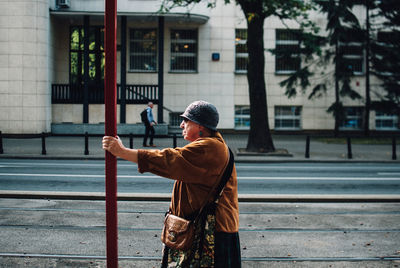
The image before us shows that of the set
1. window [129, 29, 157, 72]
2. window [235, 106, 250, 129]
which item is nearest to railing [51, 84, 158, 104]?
window [129, 29, 157, 72]

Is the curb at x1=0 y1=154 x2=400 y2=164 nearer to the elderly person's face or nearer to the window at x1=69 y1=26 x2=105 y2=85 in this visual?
the window at x1=69 y1=26 x2=105 y2=85

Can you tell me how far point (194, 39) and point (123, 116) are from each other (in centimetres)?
638

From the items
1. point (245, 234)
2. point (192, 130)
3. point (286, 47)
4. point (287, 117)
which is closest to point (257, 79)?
point (286, 47)

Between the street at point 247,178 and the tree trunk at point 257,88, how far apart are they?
93.7 inches

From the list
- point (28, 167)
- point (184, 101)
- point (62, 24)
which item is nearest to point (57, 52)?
point (62, 24)

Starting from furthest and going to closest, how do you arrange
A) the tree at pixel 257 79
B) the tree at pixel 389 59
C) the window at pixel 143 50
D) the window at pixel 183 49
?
1. the window at pixel 183 49
2. the window at pixel 143 50
3. the tree at pixel 389 59
4. the tree at pixel 257 79

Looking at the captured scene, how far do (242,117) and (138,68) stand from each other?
22.1ft

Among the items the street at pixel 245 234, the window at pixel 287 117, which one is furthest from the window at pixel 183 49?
the street at pixel 245 234

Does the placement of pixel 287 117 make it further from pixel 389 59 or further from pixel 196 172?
pixel 196 172

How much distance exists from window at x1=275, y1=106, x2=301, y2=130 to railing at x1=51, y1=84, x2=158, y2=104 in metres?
7.46

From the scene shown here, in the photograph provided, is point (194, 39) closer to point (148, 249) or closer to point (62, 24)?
point (62, 24)

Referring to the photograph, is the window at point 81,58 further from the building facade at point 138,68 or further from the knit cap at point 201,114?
the knit cap at point 201,114

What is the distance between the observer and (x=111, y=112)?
2875mm

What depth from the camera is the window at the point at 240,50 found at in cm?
2812
